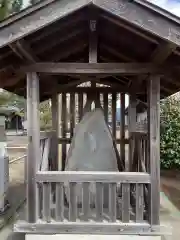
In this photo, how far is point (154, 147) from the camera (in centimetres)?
467

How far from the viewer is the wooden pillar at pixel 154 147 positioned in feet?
15.2

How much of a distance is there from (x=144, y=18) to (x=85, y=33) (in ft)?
3.97

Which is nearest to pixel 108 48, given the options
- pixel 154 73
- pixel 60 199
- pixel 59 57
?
pixel 59 57

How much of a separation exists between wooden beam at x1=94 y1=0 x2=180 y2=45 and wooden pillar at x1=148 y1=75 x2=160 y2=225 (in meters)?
Answer: 0.75

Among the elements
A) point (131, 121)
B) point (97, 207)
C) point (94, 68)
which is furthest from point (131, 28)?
point (131, 121)

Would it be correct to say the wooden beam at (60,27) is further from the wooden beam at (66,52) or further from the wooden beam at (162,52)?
the wooden beam at (162,52)

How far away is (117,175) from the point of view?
4637mm

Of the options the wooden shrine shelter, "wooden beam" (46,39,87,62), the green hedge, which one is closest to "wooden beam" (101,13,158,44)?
the wooden shrine shelter

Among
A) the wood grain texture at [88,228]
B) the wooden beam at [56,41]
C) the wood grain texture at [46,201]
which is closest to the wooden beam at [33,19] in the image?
the wooden beam at [56,41]

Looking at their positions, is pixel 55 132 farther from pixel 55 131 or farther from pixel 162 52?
pixel 162 52

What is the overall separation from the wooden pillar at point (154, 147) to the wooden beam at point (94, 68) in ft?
0.61

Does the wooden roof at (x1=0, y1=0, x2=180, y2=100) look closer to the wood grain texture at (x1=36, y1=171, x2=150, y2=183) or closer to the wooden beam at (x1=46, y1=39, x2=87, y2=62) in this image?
the wooden beam at (x1=46, y1=39, x2=87, y2=62)

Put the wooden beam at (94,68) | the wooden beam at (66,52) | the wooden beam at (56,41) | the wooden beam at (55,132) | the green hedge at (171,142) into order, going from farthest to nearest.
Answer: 1. the green hedge at (171,142)
2. the wooden beam at (55,132)
3. the wooden beam at (66,52)
4. the wooden beam at (56,41)
5. the wooden beam at (94,68)

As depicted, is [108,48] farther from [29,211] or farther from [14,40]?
[29,211]
